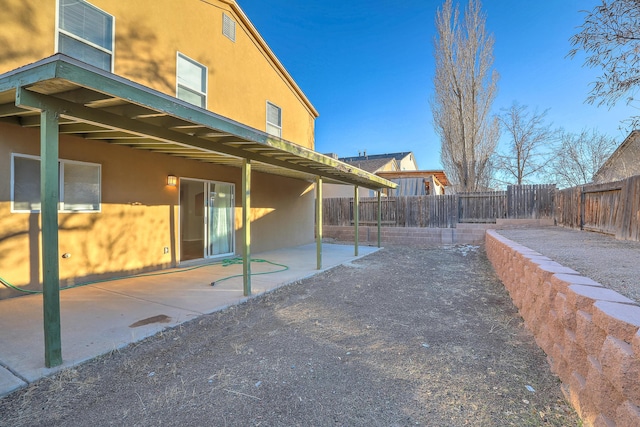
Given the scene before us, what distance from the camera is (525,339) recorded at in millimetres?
3273

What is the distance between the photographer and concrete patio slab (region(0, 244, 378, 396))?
283 cm

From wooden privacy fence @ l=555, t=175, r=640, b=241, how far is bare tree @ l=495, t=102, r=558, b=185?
37.5 ft

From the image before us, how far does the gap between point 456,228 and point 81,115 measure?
39.5 ft

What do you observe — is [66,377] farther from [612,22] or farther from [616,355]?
[612,22]

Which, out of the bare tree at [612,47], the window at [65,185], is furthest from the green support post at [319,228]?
the bare tree at [612,47]

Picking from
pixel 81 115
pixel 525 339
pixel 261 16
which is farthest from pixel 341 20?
pixel 525 339

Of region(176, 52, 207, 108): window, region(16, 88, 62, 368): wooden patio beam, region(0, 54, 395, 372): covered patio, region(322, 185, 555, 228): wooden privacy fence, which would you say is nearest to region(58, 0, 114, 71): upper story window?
region(176, 52, 207, 108): window

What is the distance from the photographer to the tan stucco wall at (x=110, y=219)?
14.4 ft

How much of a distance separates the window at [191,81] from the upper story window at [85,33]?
1464mm

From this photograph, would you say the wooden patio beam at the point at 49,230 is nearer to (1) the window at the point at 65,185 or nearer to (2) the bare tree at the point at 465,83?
(1) the window at the point at 65,185

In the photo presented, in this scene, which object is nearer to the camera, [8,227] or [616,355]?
[616,355]

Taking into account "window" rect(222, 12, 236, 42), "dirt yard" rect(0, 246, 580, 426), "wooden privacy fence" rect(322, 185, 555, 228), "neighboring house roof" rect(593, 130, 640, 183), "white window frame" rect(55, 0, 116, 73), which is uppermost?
"window" rect(222, 12, 236, 42)

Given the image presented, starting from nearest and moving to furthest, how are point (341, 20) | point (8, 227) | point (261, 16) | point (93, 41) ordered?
point (8, 227)
point (93, 41)
point (261, 16)
point (341, 20)

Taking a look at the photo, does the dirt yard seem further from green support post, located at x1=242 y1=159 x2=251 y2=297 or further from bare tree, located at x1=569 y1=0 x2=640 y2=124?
bare tree, located at x1=569 y1=0 x2=640 y2=124
